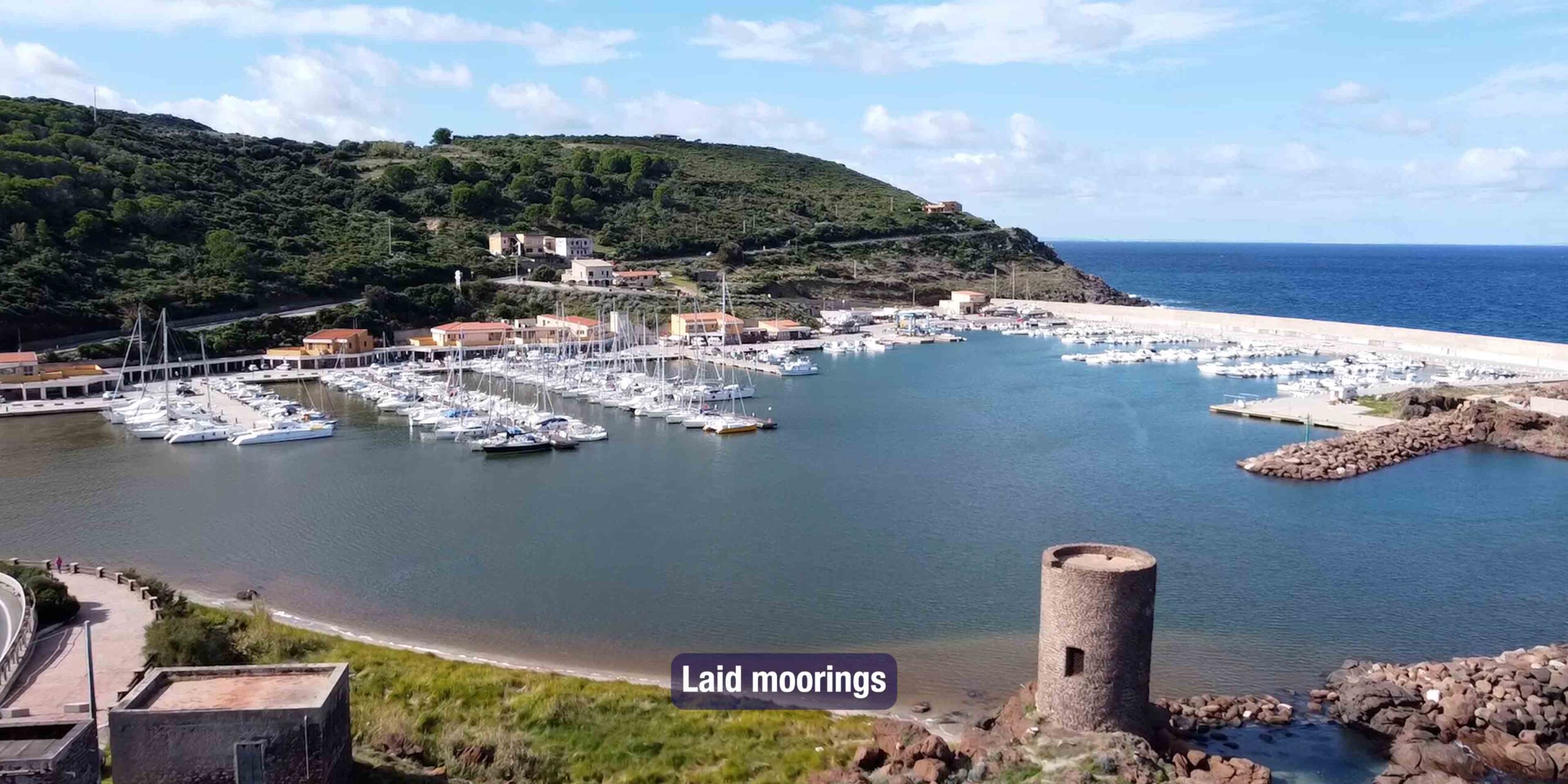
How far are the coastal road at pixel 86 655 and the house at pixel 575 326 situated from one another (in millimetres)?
42048

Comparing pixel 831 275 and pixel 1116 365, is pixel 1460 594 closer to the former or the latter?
pixel 1116 365

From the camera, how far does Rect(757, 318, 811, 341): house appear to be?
68.2 meters

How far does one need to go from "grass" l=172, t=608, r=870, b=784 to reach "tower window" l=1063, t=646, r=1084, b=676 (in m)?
3.09

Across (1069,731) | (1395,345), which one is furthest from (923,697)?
(1395,345)

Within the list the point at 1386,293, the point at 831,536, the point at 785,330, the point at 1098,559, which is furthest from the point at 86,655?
the point at 1386,293

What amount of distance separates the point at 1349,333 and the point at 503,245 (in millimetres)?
59518

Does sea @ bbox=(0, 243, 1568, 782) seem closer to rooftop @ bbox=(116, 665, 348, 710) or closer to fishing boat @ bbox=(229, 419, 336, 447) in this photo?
fishing boat @ bbox=(229, 419, 336, 447)

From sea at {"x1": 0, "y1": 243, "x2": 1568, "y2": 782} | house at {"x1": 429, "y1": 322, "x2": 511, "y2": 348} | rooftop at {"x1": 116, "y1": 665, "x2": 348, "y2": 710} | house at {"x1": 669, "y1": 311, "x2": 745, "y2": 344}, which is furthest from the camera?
house at {"x1": 669, "y1": 311, "x2": 745, "y2": 344}

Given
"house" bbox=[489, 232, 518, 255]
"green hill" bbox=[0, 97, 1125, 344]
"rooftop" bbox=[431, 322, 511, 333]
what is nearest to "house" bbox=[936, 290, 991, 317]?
"green hill" bbox=[0, 97, 1125, 344]

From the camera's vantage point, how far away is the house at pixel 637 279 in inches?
3019

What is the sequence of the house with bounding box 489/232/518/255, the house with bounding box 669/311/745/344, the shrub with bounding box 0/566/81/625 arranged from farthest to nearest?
the house with bounding box 489/232/518/255 → the house with bounding box 669/311/745/344 → the shrub with bounding box 0/566/81/625

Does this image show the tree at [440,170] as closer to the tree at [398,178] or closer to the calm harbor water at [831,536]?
the tree at [398,178]

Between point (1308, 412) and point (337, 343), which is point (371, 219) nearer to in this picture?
point (337, 343)

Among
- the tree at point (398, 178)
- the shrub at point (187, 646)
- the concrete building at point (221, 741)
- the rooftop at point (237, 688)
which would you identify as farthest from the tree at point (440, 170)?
the concrete building at point (221, 741)
